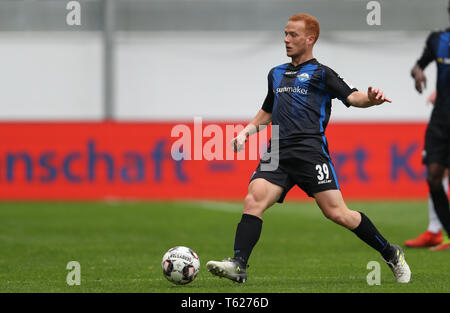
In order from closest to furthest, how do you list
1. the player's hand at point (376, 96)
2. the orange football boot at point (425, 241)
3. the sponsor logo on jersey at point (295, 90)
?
1. the player's hand at point (376, 96)
2. the sponsor logo on jersey at point (295, 90)
3. the orange football boot at point (425, 241)

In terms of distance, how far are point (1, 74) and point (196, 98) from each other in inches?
201

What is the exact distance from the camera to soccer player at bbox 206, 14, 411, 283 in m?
6.74

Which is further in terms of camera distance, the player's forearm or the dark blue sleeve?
the dark blue sleeve

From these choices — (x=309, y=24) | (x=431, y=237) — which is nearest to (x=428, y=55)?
(x=431, y=237)

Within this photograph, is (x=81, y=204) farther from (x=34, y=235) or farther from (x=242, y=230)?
(x=242, y=230)

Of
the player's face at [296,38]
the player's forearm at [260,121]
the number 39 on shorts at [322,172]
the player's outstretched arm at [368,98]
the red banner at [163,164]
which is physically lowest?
the red banner at [163,164]

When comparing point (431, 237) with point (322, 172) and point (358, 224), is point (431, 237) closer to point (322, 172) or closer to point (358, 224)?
point (358, 224)

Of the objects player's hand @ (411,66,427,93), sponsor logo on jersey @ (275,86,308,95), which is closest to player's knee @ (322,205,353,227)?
sponsor logo on jersey @ (275,86,308,95)

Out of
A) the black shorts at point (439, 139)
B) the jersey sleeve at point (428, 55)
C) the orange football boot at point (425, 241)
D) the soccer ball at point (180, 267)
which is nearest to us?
the soccer ball at point (180, 267)

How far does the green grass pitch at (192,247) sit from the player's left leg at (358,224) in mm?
149

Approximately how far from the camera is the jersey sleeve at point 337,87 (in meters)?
6.74

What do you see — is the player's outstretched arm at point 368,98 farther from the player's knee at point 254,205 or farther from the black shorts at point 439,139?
the black shorts at point 439,139

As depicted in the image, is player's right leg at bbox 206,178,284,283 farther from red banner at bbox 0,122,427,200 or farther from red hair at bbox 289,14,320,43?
red banner at bbox 0,122,427,200

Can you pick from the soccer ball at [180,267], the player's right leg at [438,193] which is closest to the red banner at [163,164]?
the player's right leg at [438,193]
